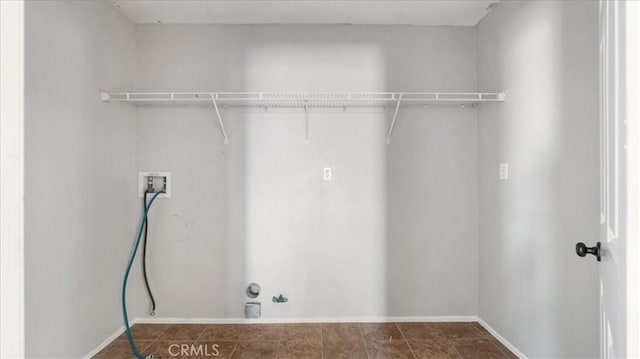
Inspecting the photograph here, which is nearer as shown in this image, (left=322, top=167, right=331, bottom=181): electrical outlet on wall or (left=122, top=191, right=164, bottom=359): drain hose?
(left=122, top=191, right=164, bottom=359): drain hose

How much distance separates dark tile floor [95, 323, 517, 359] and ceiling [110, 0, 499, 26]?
8.27 ft

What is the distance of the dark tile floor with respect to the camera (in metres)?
2.23

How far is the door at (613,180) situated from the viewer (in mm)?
842

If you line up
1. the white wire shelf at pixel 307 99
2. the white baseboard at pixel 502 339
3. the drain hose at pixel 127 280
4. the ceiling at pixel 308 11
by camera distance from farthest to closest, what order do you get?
the white wire shelf at pixel 307 99
the ceiling at pixel 308 11
the drain hose at pixel 127 280
the white baseboard at pixel 502 339

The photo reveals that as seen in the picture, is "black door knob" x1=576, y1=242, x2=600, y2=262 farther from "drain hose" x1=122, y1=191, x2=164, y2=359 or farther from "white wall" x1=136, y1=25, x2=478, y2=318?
"drain hose" x1=122, y1=191, x2=164, y2=359

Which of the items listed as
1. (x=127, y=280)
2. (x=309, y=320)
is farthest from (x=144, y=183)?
(x=309, y=320)

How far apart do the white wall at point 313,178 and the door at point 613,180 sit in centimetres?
174

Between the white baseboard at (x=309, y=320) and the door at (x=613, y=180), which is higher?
the door at (x=613, y=180)

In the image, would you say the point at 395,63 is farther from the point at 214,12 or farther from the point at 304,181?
the point at 214,12

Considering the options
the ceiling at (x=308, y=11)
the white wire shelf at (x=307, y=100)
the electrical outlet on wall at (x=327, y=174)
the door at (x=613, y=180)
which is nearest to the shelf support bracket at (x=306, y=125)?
the white wire shelf at (x=307, y=100)

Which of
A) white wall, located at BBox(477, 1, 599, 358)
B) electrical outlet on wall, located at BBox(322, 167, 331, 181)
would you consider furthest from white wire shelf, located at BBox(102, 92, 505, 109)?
electrical outlet on wall, located at BBox(322, 167, 331, 181)

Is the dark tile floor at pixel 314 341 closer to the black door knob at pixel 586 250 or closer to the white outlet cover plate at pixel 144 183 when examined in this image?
the white outlet cover plate at pixel 144 183

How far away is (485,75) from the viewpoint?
8.66 ft

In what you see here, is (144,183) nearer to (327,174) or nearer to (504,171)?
(327,174)
